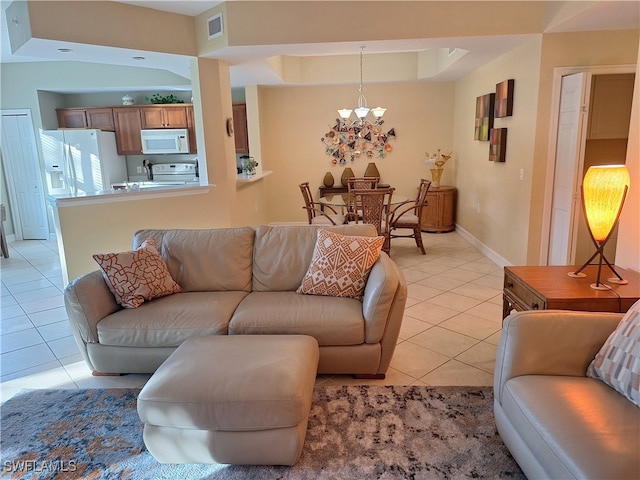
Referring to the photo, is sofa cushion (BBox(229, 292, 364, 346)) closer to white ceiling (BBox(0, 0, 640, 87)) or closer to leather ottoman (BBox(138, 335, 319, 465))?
leather ottoman (BBox(138, 335, 319, 465))

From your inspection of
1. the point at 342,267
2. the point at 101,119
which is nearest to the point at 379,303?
the point at 342,267

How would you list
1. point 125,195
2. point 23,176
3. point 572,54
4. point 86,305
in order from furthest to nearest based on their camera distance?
1. point 23,176
2. point 125,195
3. point 572,54
4. point 86,305

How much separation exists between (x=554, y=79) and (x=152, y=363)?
13.5 ft

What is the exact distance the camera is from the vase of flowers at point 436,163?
702 centimetres

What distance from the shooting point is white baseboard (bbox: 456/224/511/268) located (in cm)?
502

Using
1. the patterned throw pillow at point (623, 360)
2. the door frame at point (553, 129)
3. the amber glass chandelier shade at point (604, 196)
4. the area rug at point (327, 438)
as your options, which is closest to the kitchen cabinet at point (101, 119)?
the area rug at point (327, 438)

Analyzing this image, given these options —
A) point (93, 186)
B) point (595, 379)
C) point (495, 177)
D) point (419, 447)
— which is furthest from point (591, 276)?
point (93, 186)

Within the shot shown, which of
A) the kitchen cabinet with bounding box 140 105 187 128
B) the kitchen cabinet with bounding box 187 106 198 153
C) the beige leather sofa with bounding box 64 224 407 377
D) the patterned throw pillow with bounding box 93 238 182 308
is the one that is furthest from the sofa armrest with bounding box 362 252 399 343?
the kitchen cabinet with bounding box 140 105 187 128

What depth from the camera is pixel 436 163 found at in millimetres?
7047

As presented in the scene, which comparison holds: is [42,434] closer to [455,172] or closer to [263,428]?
[263,428]

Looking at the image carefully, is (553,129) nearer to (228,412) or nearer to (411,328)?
(411,328)

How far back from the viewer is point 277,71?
20.1ft

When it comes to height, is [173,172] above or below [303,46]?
below

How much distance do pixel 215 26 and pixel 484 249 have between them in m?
4.11
